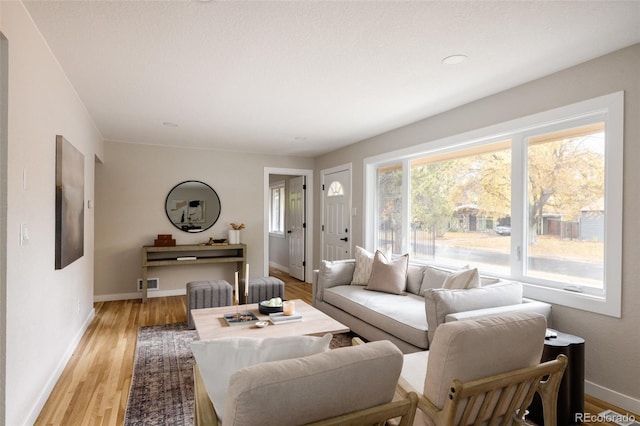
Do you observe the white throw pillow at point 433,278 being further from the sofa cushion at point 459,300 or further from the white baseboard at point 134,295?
the white baseboard at point 134,295

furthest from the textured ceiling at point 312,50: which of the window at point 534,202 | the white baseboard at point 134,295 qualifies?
the white baseboard at point 134,295

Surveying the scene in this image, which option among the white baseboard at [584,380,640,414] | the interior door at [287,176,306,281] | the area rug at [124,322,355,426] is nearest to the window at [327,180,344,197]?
the interior door at [287,176,306,281]

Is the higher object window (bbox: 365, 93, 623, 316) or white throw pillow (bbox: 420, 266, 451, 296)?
window (bbox: 365, 93, 623, 316)

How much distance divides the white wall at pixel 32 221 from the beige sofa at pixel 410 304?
2.45 metres

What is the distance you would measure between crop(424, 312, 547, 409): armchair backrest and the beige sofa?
83 centimetres

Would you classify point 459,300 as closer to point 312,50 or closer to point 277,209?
point 312,50

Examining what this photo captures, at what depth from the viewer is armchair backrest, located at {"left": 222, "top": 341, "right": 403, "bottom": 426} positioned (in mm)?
1004

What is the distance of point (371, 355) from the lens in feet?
3.87

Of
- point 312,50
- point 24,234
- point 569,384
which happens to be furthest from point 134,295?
point 569,384

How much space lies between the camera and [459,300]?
2.60m

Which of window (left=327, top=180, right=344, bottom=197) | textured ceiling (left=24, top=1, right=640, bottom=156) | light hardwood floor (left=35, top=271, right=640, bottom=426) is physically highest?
textured ceiling (left=24, top=1, right=640, bottom=156)

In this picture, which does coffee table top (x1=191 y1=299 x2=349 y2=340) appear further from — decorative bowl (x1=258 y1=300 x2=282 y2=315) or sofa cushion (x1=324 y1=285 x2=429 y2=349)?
sofa cushion (x1=324 y1=285 x2=429 y2=349)

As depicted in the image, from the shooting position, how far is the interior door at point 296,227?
7070 millimetres

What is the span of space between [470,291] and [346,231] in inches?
128
